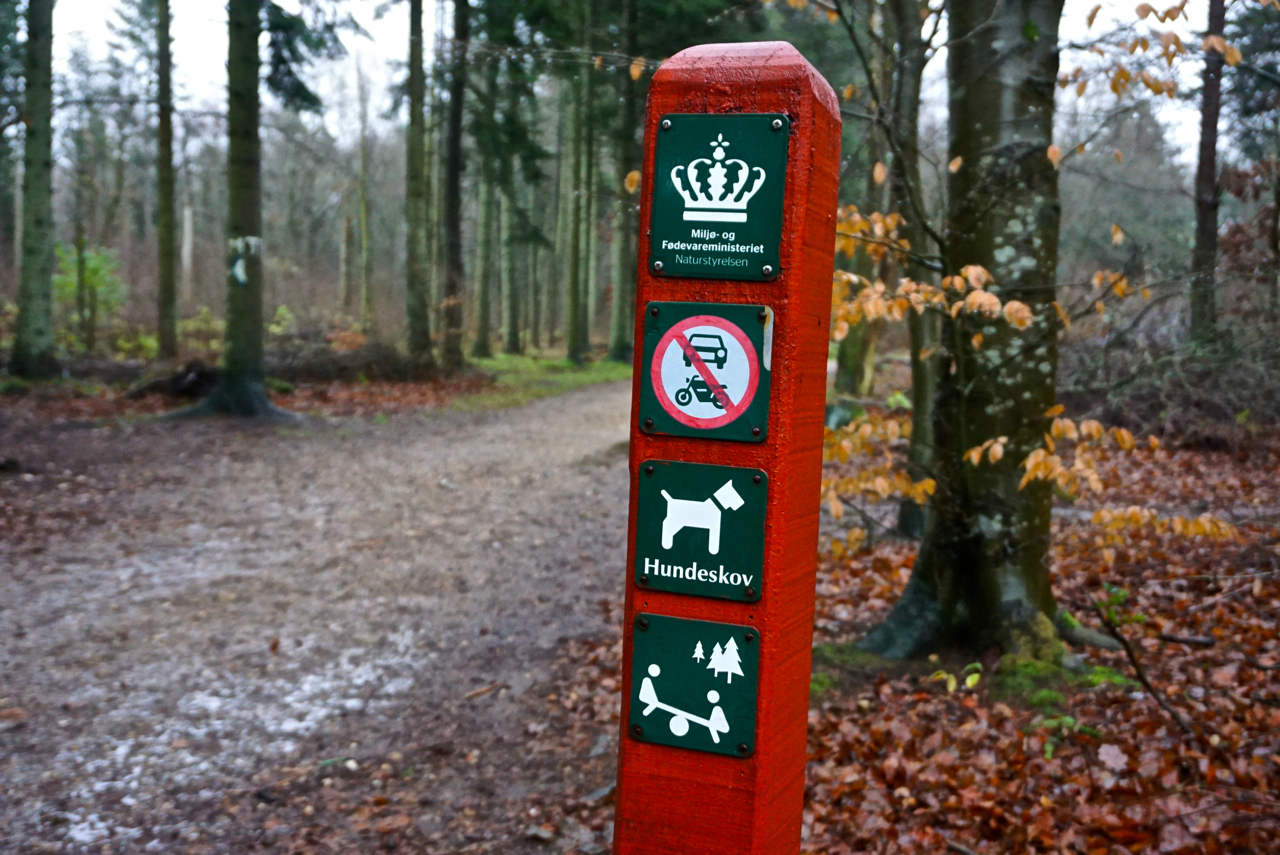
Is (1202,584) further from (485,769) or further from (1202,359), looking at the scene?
(1202,359)

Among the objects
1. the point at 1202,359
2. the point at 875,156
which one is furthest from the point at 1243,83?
the point at 875,156

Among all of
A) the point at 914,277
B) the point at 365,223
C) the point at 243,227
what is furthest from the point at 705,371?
the point at 365,223

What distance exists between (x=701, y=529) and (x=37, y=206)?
50.5ft

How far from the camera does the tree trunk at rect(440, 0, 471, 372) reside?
765 inches

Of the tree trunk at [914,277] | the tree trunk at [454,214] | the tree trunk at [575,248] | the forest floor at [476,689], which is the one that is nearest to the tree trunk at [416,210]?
the tree trunk at [454,214]

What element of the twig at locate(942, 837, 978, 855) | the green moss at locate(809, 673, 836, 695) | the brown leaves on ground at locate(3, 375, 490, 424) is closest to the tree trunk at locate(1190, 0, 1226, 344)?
the green moss at locate(809, 673, 836, 695)

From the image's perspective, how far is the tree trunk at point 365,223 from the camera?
27.7m

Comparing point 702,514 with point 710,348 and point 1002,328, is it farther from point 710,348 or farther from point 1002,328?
point 1002,328

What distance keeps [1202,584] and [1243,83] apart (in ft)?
39.8

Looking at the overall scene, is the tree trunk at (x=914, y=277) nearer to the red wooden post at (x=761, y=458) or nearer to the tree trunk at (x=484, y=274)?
the red wooden post at (x=761, y=458)

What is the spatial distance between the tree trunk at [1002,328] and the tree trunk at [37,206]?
1403cm

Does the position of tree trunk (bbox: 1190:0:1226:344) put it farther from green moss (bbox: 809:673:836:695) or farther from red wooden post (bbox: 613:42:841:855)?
red wooden post (bbox: 613:42:841:855)

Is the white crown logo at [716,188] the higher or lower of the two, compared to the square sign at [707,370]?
higher

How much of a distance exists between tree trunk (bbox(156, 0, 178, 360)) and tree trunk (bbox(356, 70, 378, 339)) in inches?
162
